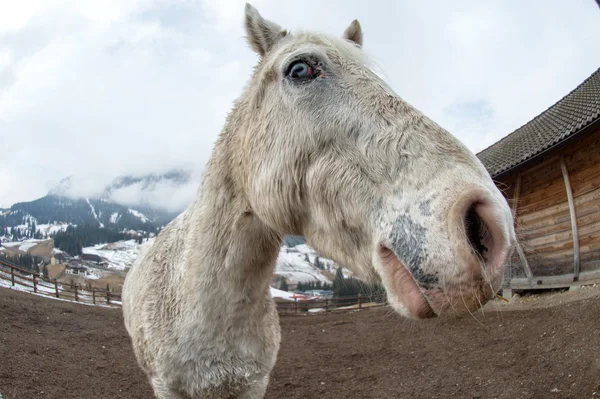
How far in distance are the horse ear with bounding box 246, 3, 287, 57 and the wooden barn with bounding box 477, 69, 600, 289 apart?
9.21m

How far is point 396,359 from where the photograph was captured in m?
10.2

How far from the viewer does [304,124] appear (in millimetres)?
1985

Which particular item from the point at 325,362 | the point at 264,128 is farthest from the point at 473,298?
the point at 325,362

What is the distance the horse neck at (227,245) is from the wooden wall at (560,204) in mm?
8548

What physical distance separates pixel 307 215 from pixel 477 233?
953mm

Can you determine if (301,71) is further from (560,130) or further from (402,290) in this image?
(560,130)

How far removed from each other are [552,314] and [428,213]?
33.9ft

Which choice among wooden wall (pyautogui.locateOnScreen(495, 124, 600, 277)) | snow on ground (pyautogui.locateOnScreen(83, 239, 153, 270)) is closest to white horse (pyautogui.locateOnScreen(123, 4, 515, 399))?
wooden wall (pyautogui.locateOnScreen(495, 124, 600, 277))

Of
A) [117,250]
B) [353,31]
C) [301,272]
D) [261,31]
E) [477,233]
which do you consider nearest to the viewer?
[477,233]

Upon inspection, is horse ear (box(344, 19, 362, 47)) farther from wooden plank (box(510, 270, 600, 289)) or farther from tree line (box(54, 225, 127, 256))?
tree line (box(54, 225, 127, 256))

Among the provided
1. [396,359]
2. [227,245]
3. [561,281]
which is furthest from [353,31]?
[561,281]

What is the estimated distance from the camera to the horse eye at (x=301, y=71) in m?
2.11

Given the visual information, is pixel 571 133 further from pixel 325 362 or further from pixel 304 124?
pixel 304 124

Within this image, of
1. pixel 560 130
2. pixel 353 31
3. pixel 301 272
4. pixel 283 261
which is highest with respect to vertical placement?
pixel 560 130
